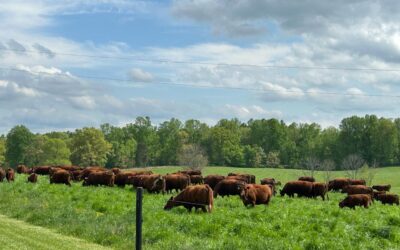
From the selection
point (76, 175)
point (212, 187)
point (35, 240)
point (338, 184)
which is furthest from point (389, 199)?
point (35, 240)

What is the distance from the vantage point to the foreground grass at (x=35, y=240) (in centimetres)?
1739

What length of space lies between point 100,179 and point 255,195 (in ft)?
56.4

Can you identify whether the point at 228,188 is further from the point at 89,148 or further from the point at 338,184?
the point at 89,148

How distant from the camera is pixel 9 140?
14088 centimetres

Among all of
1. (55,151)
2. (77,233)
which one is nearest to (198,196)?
(77,233)

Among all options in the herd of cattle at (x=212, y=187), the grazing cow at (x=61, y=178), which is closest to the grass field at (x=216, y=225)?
the herd of cattle at (x=212, y=187)

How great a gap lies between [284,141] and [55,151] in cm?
5949

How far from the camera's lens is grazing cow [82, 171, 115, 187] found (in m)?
43.0

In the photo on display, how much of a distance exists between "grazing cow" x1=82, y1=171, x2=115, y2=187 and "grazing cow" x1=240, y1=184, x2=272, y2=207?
16209 millimetres

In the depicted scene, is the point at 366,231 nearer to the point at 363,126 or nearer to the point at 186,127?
the point at 363,126

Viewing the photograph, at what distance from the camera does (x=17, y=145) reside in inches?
5477

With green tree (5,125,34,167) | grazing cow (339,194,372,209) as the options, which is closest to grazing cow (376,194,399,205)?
grazing cow (339,194,372,209)

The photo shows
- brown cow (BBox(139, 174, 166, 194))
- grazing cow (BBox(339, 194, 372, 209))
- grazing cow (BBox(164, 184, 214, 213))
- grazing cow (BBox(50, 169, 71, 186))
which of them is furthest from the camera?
grazing cow (BBox(50, 169, 71, 186))

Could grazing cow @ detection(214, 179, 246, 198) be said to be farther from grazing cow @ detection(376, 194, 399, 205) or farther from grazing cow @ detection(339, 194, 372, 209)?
grazing cow @ detection(376, 194, 399, 205)
